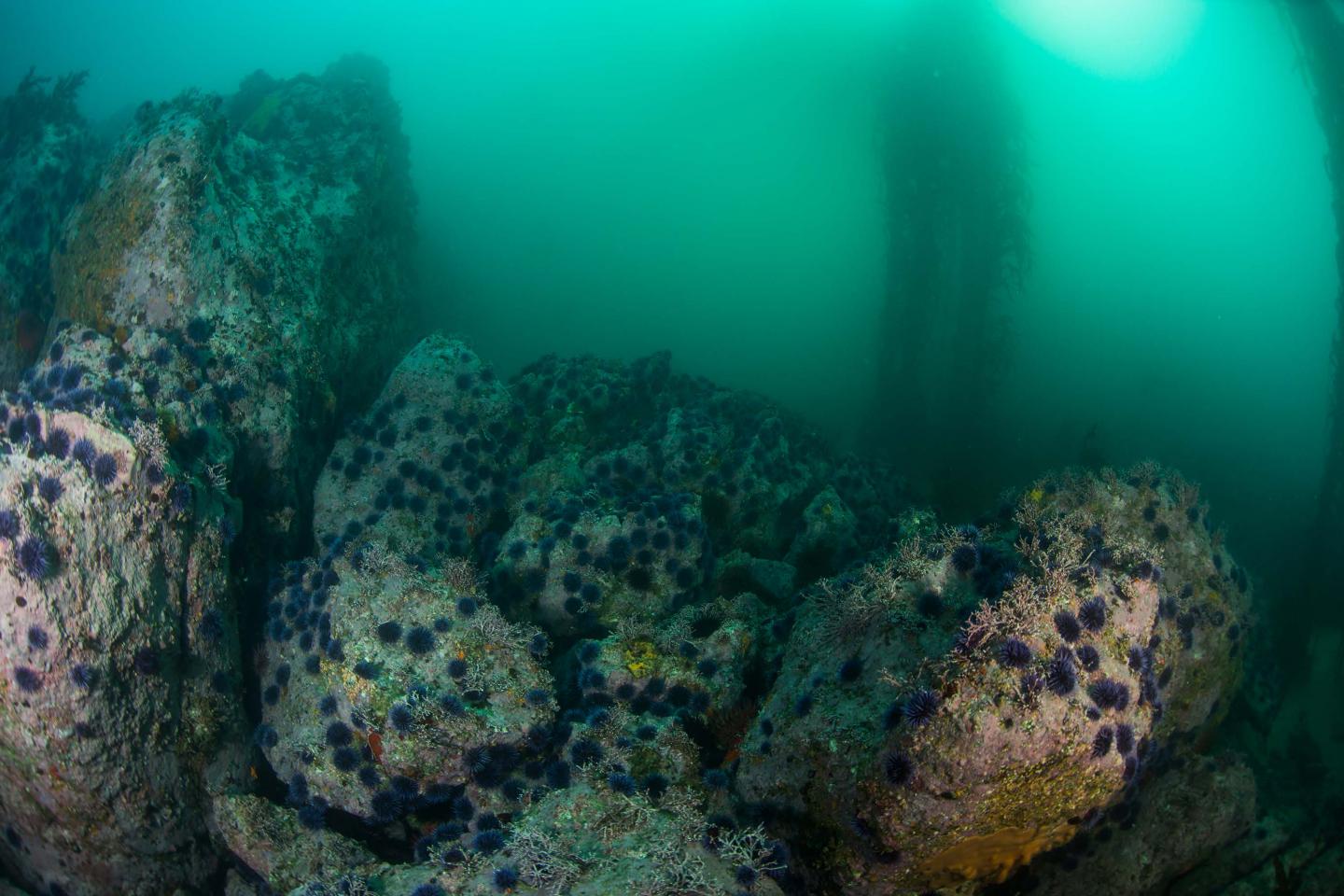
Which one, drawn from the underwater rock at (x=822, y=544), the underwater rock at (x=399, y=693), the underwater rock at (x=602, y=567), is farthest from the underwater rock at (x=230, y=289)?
the underwater rock at (x=822, y=544)

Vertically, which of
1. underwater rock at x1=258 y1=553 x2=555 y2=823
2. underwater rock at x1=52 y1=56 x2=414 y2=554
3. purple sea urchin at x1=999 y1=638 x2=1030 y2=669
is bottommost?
underwater rock at x1=258 y1=553 x2=555 y2=823

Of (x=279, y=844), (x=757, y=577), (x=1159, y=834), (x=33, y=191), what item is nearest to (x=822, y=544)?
(x=757, y=577)

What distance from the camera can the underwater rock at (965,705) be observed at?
4195 mm

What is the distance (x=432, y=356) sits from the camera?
495 inches

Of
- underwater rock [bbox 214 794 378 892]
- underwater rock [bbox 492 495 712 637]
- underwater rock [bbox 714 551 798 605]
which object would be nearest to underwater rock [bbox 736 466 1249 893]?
underwater rock [bbox 492 495 712 637]

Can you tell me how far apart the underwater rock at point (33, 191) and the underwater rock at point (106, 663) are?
283 inches

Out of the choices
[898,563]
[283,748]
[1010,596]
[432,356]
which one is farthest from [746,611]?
[432,356]

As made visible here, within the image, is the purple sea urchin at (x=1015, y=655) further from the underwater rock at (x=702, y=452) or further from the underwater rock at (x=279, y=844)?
the underwater rock at (x=279, y=844)

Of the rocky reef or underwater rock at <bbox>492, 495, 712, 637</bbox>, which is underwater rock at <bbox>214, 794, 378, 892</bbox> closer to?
the rocky reef

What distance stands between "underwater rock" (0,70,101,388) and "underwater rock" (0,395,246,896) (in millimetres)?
7197

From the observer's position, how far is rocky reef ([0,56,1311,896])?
4.73 metres

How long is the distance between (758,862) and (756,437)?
368 inches

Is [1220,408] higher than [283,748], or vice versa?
[1220,408]

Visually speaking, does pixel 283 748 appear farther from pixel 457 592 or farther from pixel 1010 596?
pixel 1010 596
